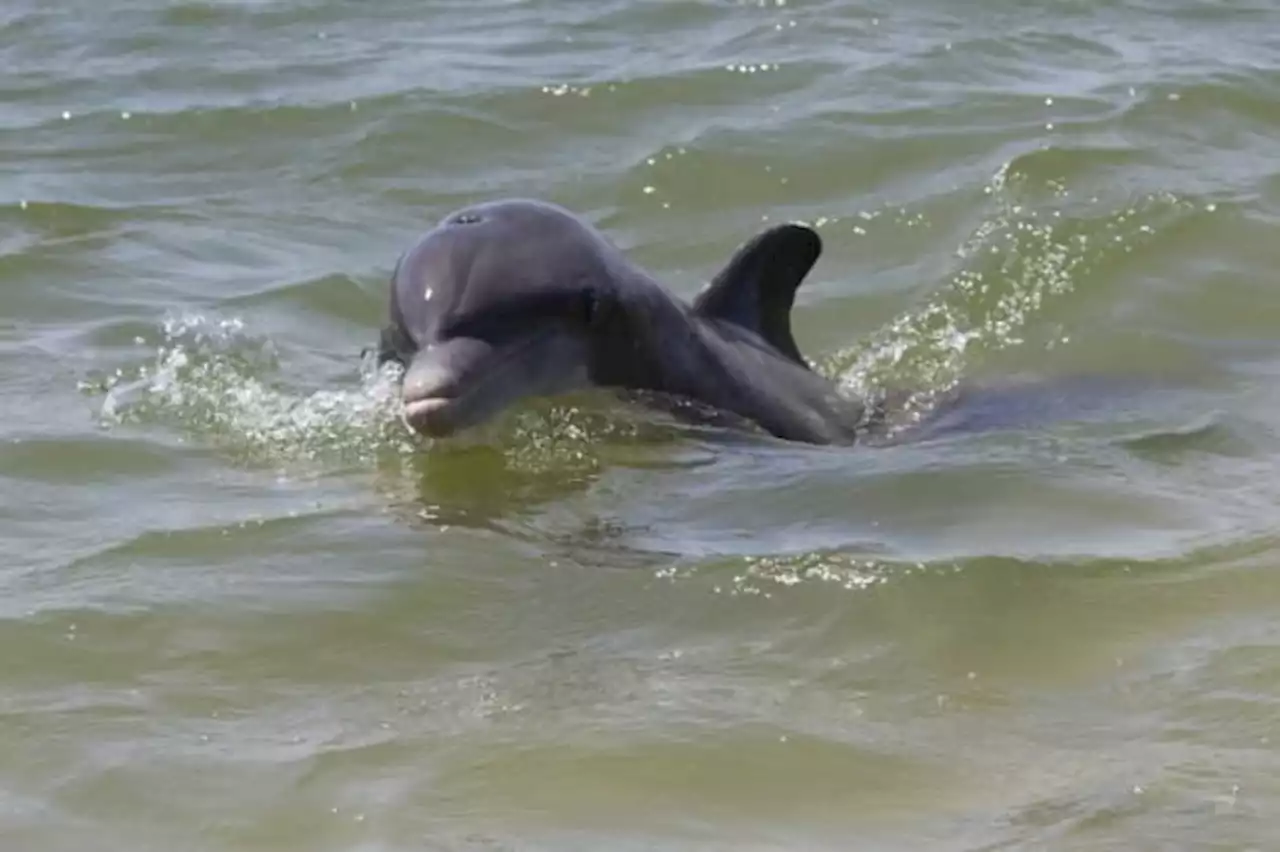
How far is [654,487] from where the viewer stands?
6160 mm

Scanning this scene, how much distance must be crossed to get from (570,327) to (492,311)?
32cm

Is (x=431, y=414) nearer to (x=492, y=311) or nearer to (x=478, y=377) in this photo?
(x=478, y=377)

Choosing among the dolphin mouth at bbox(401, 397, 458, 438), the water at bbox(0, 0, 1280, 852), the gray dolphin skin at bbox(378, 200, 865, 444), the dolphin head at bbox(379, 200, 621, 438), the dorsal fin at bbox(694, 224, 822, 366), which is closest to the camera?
the water at bbox(0, 0, 1280, 852)

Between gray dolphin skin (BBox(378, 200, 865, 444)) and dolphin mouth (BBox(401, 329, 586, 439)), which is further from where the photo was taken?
gray dolphin skin (BBox(378, 200, 865, 444))

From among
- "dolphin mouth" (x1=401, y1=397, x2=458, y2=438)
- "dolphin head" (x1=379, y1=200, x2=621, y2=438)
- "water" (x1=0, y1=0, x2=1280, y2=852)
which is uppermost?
"dolphin head" (x1=379, y1=200, x2=621, y2=438)

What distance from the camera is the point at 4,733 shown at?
424cm

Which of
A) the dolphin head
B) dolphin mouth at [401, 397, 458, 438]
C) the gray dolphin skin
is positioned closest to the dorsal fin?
the gray dolphin skin

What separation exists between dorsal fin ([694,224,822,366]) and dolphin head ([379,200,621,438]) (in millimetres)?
725

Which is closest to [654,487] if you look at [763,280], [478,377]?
[478,377]

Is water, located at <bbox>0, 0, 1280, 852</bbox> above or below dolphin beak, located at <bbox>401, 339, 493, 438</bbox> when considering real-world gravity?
below

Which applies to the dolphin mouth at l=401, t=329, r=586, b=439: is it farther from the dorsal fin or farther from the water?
the dorsal fin

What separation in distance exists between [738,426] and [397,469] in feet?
3.59

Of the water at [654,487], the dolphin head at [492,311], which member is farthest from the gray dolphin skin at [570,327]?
the water at [654,487]

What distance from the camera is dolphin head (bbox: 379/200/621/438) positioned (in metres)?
6.05
